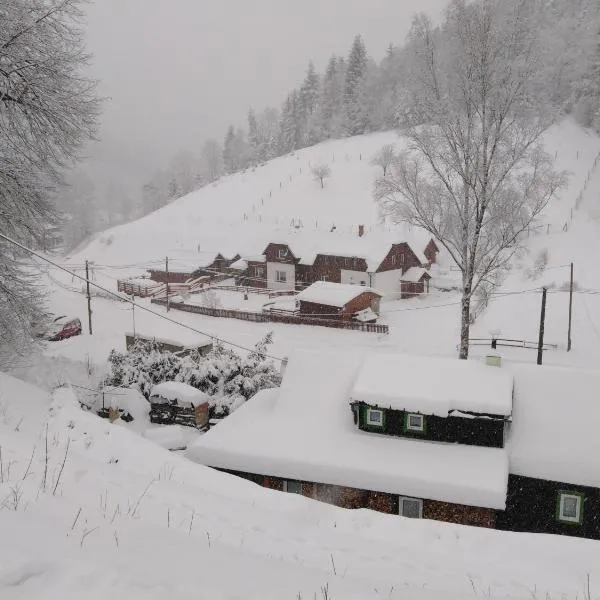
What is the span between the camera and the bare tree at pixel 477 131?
57.3 feet

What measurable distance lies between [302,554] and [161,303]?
4148cm

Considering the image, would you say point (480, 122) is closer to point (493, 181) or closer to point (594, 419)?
point (493, 181)

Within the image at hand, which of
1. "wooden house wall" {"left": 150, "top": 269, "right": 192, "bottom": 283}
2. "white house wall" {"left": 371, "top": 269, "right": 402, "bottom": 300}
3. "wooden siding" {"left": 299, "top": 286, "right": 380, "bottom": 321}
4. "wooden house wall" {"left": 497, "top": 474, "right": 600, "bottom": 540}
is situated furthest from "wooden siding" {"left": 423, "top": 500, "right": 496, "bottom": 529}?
"wooden house wall" {"left": 150, "top": 269, "right": 192, "bottom": 283}

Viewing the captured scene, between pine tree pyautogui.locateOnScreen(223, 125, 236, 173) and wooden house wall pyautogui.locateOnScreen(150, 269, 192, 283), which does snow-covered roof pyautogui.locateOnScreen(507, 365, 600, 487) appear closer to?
wooden house wall pyautogui.locateOnScreen(150, 269, 192, 283)

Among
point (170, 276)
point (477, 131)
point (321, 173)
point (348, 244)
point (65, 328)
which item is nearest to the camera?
point (477, 131)

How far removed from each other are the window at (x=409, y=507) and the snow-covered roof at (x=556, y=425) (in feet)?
8.37

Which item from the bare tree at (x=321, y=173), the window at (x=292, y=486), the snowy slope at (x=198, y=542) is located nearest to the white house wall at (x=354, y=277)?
the window at (x=292, y=486)

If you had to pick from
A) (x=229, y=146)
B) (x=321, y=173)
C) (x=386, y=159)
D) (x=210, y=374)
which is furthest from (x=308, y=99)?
(x=210, y=374)

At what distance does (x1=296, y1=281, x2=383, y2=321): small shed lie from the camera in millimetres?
38438

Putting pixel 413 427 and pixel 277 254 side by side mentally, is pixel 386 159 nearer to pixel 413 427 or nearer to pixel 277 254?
pixel 413 427

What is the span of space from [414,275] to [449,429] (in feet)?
116

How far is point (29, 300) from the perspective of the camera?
48.9ft

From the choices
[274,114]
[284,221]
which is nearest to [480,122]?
[284,221]

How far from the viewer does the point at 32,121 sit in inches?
509
